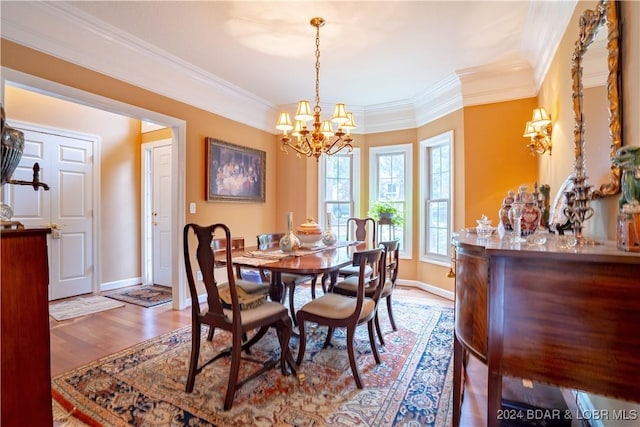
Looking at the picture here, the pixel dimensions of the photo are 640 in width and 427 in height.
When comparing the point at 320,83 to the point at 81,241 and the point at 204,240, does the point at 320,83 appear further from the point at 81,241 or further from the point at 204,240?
the point at 81,241

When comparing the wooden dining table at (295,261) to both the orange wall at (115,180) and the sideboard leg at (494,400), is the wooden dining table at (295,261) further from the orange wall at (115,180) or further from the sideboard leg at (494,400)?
the orange wall at (115,180)

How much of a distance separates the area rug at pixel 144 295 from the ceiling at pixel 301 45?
2.48 m

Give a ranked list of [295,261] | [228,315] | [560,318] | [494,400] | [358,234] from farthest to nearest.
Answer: [358,234]
[295,261]
[228,315]
[494,400]
[560,318]

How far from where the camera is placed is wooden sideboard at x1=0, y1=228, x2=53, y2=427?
47.0 inches

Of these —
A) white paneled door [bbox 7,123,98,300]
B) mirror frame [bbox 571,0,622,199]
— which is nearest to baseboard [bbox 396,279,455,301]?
mirror frame [bbox 571,0,622,199]

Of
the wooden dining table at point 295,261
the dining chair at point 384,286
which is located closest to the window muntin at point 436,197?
the dining chair at point 384,286

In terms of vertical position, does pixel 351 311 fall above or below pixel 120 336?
above

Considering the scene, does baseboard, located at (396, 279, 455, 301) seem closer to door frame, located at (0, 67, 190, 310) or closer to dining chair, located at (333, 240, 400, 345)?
dining chair, located at (333, 240, 400, 345)

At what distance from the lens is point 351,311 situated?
2.07 metres

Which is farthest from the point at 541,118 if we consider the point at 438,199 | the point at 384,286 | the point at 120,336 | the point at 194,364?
the point at 120,336

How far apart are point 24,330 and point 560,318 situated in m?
2.03

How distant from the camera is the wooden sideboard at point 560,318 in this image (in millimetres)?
945

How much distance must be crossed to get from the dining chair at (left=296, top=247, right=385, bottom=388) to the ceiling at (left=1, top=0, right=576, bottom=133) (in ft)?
6.45

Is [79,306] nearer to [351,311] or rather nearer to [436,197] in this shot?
[351,311]
